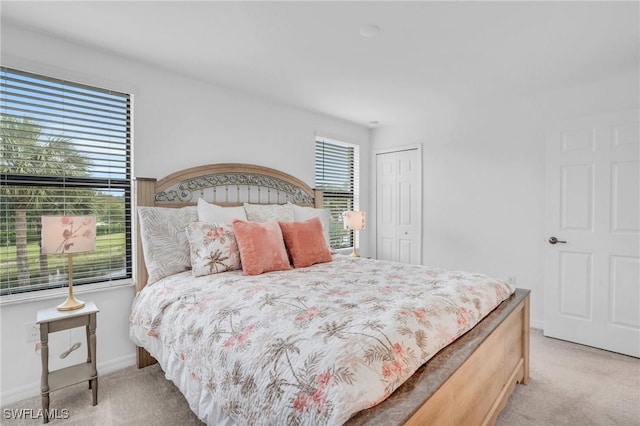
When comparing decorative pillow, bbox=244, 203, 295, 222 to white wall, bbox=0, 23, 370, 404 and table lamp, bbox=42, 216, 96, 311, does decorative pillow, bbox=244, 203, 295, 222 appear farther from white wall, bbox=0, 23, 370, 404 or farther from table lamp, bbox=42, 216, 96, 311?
table lamp, bbox=42, 216, 96, 311

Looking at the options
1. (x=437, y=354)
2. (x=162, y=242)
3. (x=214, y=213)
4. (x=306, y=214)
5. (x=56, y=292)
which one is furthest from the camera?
(x=306, y=214)

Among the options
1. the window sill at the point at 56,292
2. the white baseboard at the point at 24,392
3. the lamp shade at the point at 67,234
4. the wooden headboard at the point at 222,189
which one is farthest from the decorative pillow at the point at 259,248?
the white baseboard at the point at 24,392

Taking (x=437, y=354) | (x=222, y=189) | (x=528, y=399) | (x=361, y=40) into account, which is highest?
(x=361, y=40)

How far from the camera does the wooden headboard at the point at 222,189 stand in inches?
102

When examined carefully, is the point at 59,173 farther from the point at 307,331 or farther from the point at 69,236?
the point at 307,331

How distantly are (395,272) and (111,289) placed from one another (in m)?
2.22

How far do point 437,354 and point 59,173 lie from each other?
272cm

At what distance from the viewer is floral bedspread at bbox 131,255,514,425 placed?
3.35ft

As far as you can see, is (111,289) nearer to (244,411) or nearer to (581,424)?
(244,411)

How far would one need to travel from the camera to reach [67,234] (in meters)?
1.94

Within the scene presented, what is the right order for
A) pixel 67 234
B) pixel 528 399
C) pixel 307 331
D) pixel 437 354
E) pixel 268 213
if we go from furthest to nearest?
pixel 268 213 < pixel 528 399 < pixel 67 234 < pixel 437 354 < pixel 307 331

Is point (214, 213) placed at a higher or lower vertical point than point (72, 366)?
higher

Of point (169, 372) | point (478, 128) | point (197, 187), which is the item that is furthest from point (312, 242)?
point (478, 128)

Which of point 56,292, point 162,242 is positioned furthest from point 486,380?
point 56,292
